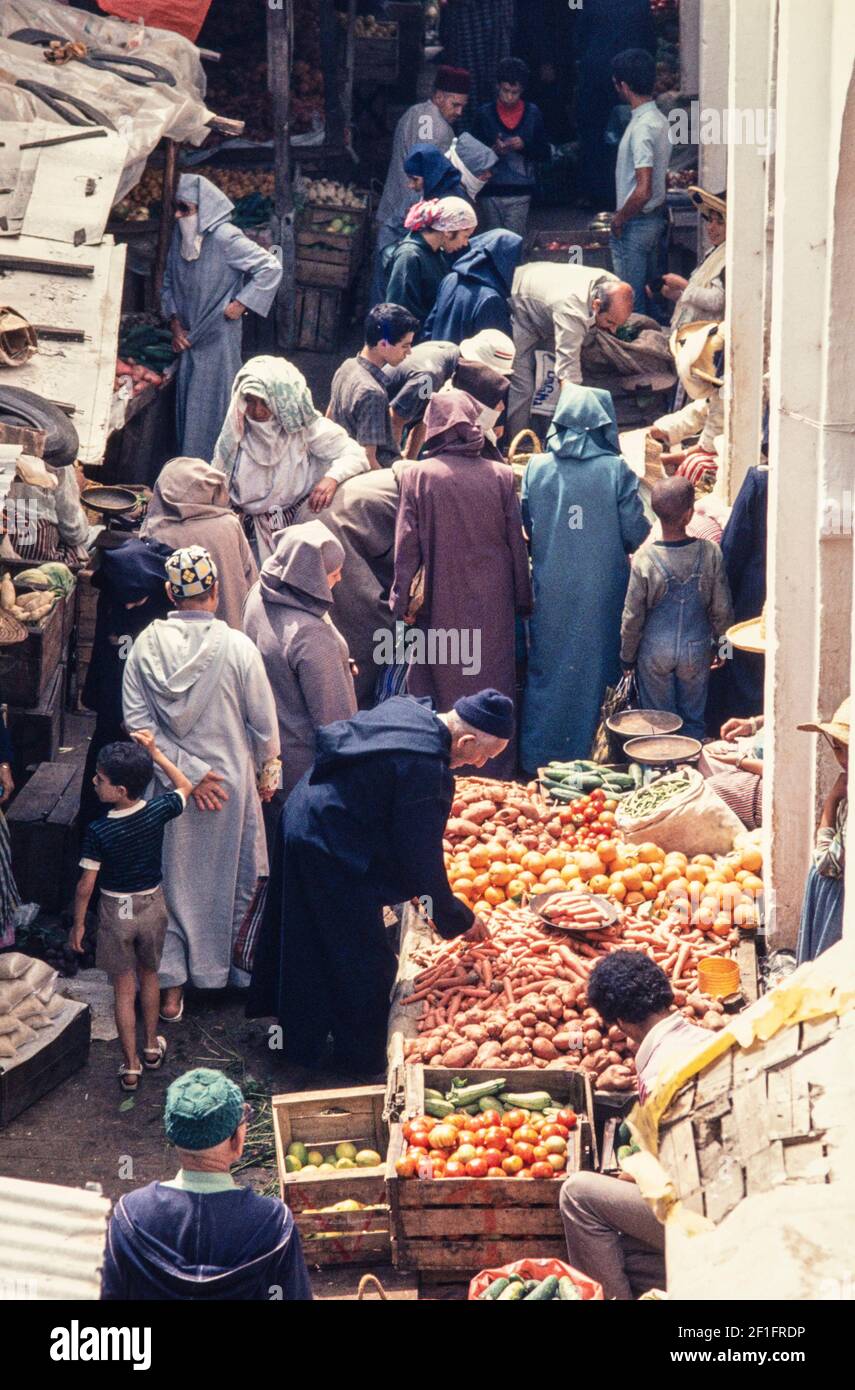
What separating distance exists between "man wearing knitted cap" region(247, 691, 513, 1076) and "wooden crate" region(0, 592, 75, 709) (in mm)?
1478

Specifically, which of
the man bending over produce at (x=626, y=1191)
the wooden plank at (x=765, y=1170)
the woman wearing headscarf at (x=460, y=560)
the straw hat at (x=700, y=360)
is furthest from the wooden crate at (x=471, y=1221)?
the straw hat at (x=700, y=360)

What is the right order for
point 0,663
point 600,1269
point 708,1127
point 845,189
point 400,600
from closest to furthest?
point 708,1127 < point 600,1269 < point 845,189 < point 0,663 < point 400,600

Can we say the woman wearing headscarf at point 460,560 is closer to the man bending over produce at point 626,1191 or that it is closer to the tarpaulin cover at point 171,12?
the man bending over produce at point 626,1191

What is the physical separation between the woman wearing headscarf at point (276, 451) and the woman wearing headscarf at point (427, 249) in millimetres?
2133

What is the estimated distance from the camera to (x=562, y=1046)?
5770 millimetres

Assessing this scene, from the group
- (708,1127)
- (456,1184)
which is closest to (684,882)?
(456,1184)

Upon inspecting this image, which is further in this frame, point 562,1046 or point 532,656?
point 532,656

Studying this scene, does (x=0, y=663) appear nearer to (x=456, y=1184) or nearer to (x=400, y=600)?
(x=400, y=600)

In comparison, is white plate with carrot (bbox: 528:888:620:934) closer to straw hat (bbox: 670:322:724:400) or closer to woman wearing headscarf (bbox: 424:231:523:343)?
straw hat (bbox: 670:322:724:400)

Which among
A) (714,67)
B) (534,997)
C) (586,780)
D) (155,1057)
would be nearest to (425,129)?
(714,67)

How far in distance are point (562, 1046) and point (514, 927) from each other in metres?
0.71

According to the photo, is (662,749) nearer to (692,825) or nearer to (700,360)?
(692,825)

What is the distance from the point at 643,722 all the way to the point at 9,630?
2575mm
